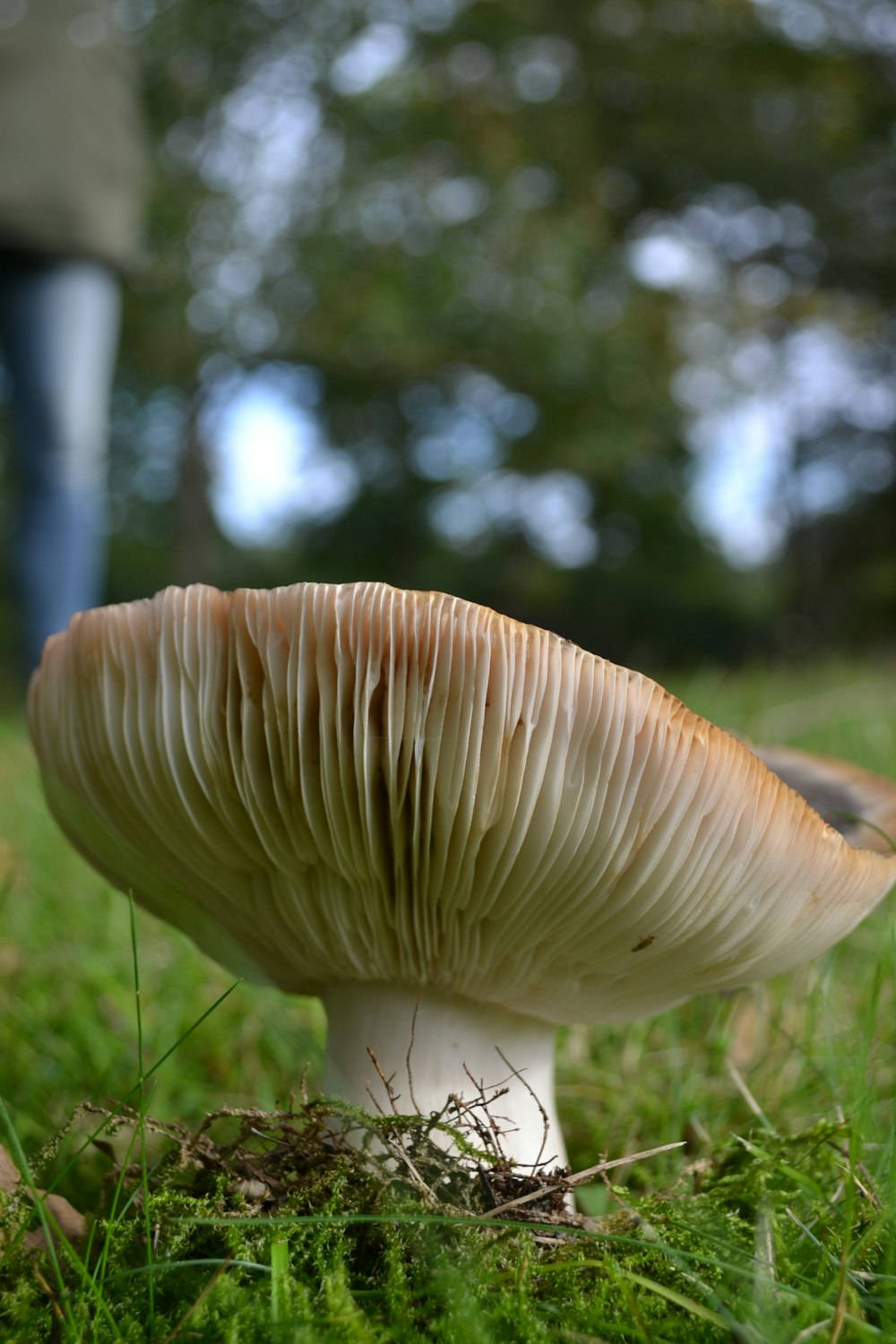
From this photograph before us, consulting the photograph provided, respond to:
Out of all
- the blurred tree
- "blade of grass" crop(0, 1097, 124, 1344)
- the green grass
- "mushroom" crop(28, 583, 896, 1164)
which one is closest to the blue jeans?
the green grass

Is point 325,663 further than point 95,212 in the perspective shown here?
No

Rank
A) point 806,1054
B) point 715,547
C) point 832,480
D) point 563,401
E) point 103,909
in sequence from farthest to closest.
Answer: point 832,480
point 715,547
point 563,401
point 103,909
point 806,1054

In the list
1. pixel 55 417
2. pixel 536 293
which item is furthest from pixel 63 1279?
pixel 536 293

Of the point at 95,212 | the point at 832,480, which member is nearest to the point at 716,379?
the point at 832,480

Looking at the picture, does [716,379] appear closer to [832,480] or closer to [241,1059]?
[832,480]

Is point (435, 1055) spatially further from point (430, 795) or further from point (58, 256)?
point (58, 256)

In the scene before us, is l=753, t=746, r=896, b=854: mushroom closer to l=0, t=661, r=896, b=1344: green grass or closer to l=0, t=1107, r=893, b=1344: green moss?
l=0, t=661, r=896, b=1344: green grass

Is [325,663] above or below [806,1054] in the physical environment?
above

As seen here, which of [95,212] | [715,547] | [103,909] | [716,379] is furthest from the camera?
[715,547]
